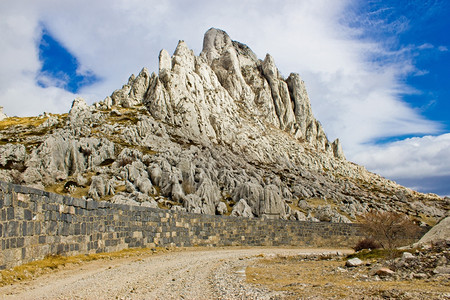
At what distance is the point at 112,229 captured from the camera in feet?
50.6

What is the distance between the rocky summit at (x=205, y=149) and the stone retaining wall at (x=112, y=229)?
10947 millimetres

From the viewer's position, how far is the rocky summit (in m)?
39.0

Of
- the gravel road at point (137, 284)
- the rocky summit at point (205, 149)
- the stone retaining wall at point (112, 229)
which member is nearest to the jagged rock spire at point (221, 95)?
Result: the rocky summit at point (205, 149)

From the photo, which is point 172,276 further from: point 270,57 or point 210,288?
point 270,57

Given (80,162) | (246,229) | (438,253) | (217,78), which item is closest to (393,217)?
(246,229)

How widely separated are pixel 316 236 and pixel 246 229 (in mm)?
7352

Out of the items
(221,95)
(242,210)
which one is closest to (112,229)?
(242,210)

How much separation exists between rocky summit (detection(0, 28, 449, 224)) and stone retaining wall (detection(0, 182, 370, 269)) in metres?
10.9

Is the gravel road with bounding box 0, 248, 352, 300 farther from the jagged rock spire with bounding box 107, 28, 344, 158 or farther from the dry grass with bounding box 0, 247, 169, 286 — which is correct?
the jagged rock spire with bounding box 107, 28, 344, 158

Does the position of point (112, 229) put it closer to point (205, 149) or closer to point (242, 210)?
point (242, 210)

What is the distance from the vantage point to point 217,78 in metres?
94.8

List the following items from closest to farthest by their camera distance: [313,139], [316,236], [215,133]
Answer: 1. [316,236]
2. [215,133]
3. [313,139]

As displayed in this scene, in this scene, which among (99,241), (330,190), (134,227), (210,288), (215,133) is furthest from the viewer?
(215,133)

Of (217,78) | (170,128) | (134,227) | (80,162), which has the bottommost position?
(134,227)
